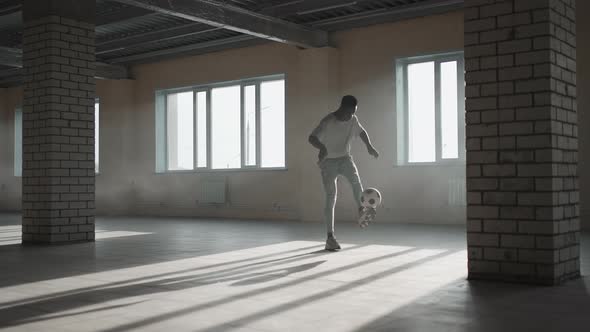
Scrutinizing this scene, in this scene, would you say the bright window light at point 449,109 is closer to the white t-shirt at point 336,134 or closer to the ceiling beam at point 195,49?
the ceiling beam at point 195,49

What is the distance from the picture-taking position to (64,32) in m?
7.60

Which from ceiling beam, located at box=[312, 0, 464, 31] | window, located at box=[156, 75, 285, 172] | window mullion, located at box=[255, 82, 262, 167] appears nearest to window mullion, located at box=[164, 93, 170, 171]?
window, located at box=[156, 75, 285, 172]

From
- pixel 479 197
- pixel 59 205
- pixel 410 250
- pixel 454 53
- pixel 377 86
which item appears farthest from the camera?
pixel 377 86

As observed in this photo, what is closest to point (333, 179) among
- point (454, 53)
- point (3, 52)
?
point (454, 53)

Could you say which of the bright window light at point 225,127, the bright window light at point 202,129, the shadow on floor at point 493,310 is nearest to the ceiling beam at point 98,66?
the bright window light at point 202,129

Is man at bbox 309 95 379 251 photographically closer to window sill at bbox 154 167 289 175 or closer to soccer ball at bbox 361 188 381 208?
soccer ball at bbox 361 188 381 208

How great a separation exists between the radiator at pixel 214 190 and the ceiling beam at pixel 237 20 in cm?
353

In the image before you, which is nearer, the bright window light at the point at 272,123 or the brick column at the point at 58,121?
the brick column at the point at 58,121

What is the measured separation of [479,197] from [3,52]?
11.5m

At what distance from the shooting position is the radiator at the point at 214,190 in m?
12.9

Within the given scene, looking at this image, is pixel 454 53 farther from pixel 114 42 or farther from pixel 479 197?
pixel 114 42

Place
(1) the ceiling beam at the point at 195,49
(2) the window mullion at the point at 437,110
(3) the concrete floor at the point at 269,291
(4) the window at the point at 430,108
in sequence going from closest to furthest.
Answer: (3) the concrete floor at the point at 269,291 < (4) the window at the point at 430,108 < (2) the window mullion at the point at 437,110 < (1) the ceiling beam at the point at 195,49

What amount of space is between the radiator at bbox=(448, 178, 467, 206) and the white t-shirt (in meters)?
4.14

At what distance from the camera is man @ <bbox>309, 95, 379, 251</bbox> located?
20.5 ft
